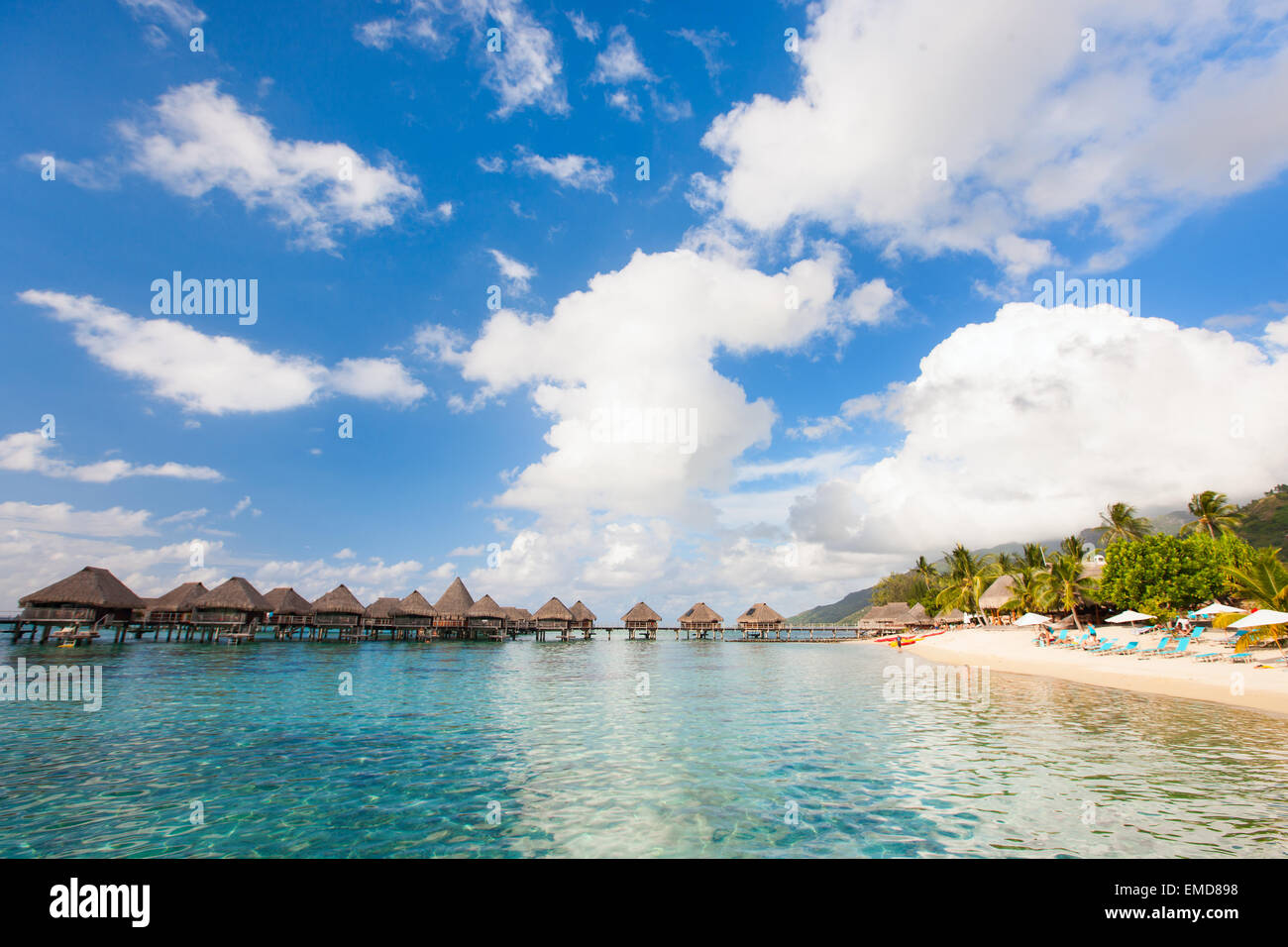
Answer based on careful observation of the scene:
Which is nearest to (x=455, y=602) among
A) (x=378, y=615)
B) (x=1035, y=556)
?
(x=378, y=615)

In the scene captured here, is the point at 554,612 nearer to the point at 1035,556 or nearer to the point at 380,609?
the point at 380,609

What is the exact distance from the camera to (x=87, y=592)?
141 feet

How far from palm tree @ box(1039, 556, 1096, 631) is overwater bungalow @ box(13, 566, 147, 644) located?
72.3 metres

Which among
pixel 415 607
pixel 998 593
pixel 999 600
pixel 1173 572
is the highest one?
pixel 1173 572

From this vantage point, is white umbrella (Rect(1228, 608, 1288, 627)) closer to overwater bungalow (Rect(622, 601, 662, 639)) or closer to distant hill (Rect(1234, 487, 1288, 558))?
overwater bungalow (Rect(622, 601, 662, 639))

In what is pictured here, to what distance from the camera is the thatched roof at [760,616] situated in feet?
273

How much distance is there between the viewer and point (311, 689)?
22656 millimetres

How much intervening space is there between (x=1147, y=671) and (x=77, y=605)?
215 feet

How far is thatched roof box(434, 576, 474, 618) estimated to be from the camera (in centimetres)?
6419

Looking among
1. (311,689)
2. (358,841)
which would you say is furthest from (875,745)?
(311,689)

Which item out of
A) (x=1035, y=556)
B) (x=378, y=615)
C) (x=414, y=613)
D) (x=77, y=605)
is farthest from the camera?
(x=378, y=615)

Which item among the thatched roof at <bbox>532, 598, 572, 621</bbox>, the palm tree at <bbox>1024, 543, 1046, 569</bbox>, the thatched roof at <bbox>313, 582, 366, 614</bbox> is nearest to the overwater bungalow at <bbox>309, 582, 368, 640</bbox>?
the thatched roof at <bbox>313, 582, 366, 614</bbox>
